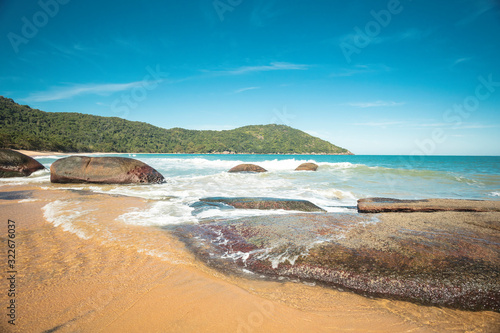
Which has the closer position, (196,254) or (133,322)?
(133,322)

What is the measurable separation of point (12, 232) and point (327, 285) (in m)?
5.15

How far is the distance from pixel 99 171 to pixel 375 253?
1190 cm

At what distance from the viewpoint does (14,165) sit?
13.1 meters

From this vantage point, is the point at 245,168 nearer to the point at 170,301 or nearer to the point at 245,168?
the point at 245,168

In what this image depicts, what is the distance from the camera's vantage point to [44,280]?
2400mm

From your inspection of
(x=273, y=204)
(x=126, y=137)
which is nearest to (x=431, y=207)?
(x=273, y=204)

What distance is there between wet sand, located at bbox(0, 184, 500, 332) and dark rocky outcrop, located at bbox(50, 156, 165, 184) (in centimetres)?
806

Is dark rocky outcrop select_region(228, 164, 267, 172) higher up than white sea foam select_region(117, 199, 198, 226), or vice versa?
dark rocky outcrop select_region(228, 164, 267, 172)

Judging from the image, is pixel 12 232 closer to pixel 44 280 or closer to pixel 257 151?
pixel 44 280

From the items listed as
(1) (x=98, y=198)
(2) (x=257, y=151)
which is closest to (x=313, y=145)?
(2) (x=257, y=151)

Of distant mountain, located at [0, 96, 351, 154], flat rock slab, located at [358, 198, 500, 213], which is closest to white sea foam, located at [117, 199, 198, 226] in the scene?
flat rock slab, located at [358, 198, 500, 213]

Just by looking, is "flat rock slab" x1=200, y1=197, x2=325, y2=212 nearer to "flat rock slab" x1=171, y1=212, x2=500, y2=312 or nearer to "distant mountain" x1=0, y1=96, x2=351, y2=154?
"flat rock slab" x1=171, y1=212, x2=500, y2=312

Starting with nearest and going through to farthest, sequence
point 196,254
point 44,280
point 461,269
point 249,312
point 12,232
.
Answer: point 249,312, point 44,280, point 461,269, point 196,254, point 12,232

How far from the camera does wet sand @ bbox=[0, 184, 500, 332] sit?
184 cm
